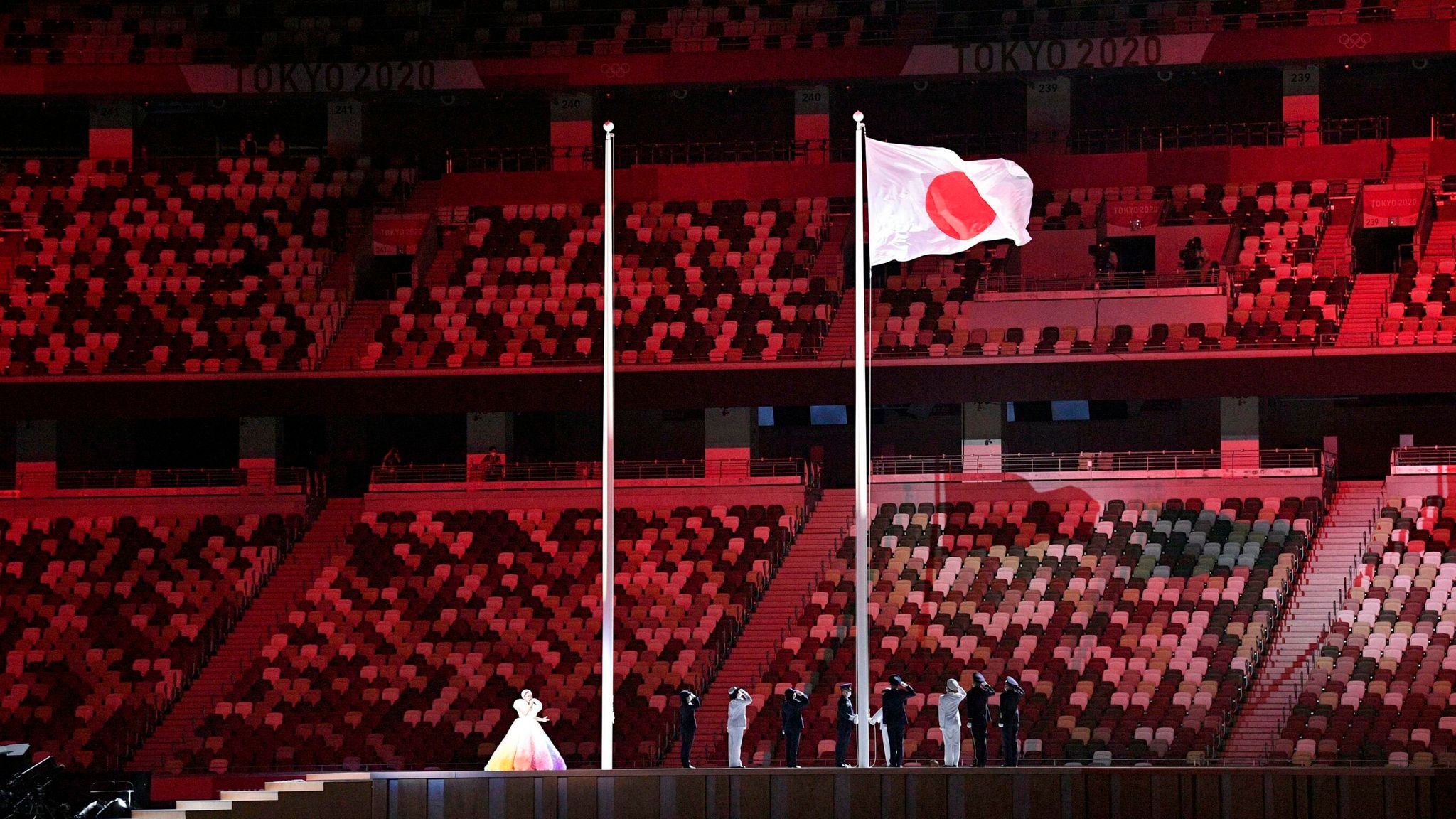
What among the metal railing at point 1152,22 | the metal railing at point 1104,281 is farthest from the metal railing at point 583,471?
the metal railing at point 1152,22

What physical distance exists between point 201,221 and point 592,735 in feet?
59.8

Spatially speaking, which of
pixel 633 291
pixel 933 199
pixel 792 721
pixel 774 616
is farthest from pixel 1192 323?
pixel 933 199

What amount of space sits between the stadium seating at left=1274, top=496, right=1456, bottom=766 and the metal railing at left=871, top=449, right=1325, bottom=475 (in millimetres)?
2848

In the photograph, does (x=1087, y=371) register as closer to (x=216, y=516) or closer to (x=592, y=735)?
(x=592, y=735)

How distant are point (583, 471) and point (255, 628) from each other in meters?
7.34

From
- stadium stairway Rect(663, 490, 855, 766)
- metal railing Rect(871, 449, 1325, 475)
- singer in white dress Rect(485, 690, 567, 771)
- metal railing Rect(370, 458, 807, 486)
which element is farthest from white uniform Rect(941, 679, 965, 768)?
metal railing Rect(370, 458, 807, 486)

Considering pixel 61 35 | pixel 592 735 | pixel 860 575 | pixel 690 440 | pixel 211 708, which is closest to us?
pixel 860 575

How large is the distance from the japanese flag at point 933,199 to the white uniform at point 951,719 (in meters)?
5.86

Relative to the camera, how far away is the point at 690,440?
4475 cm

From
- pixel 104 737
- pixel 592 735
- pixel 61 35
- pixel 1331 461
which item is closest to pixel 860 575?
pixel 592 735

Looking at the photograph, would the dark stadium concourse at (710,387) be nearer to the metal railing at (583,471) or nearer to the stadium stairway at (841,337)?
the metal railing at (583,471)

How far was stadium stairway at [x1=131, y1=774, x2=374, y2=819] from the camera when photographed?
1866 cm

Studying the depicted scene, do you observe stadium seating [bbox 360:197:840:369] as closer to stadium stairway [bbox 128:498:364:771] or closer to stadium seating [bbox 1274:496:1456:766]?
stadium stairway [bbox 128:498:364:771]

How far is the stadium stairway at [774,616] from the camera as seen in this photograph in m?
34.7
